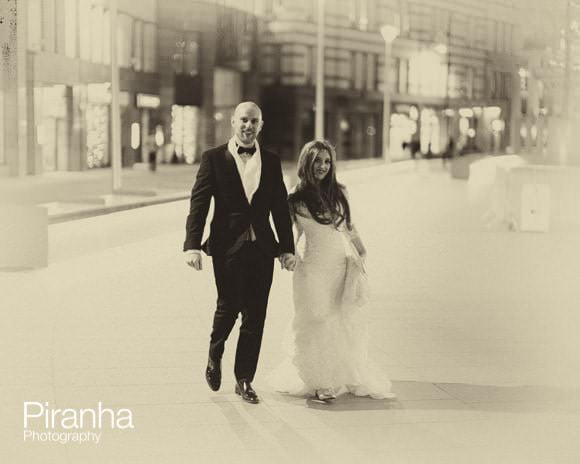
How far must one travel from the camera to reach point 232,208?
6.49 meters

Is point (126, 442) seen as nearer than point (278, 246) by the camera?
Yes

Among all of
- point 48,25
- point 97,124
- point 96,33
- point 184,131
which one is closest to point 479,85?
point 184,131

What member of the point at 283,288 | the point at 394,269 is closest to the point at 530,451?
the point at 283,288

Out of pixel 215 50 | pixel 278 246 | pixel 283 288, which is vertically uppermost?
pixel 215 50

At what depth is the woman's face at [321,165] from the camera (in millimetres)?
6633

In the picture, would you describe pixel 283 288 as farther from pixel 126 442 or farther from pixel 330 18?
pixel 330 18

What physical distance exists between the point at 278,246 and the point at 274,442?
1299 millimetres

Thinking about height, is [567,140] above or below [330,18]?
below

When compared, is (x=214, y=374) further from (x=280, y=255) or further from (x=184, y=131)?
(x=184, y=131)

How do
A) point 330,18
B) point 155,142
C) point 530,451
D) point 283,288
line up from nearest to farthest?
point 530,451 → point 283,288 → point 155,142 → point 330,18

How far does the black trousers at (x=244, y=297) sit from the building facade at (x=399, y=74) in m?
50.4

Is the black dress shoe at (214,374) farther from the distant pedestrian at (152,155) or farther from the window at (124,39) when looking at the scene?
the window at (124,39)

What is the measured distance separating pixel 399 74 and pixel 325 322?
2896 inches

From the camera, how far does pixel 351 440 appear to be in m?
5.80
